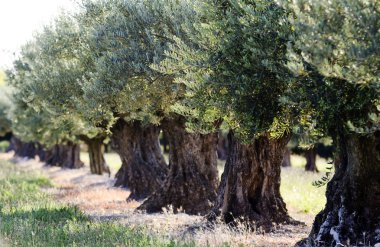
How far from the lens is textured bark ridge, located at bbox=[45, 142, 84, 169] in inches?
2131

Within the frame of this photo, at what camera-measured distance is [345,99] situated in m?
9.55

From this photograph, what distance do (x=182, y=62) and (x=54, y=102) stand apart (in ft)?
29.1

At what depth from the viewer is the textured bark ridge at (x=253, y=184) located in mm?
16406

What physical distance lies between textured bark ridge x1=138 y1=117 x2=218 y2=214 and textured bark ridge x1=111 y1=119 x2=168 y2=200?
589 centimetres

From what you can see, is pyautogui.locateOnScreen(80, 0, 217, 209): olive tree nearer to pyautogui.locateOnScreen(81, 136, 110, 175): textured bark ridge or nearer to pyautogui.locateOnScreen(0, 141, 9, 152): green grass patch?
pyautogui.locateOnScreen(81, 136, 110, 175): textured bark ridge

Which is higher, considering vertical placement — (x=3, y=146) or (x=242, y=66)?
(x=3, y=146)

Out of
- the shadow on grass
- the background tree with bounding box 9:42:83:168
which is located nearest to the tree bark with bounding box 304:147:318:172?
the background tree with bounding box 9:42:83:168

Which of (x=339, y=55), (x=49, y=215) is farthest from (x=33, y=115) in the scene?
(x=339, y=55)

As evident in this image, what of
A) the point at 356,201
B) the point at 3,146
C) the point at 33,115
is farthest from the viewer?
the point at 3,146

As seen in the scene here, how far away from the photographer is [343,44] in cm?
838

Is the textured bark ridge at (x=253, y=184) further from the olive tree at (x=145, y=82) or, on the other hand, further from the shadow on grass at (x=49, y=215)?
the shadow on grass at (x=49, y=215)

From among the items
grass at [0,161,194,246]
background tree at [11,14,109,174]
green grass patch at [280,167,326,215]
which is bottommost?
green grass patch at [280,167,326,215]

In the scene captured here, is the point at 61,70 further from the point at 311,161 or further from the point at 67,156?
the point at 67,156

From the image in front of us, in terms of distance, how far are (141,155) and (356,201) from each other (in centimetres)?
1738
